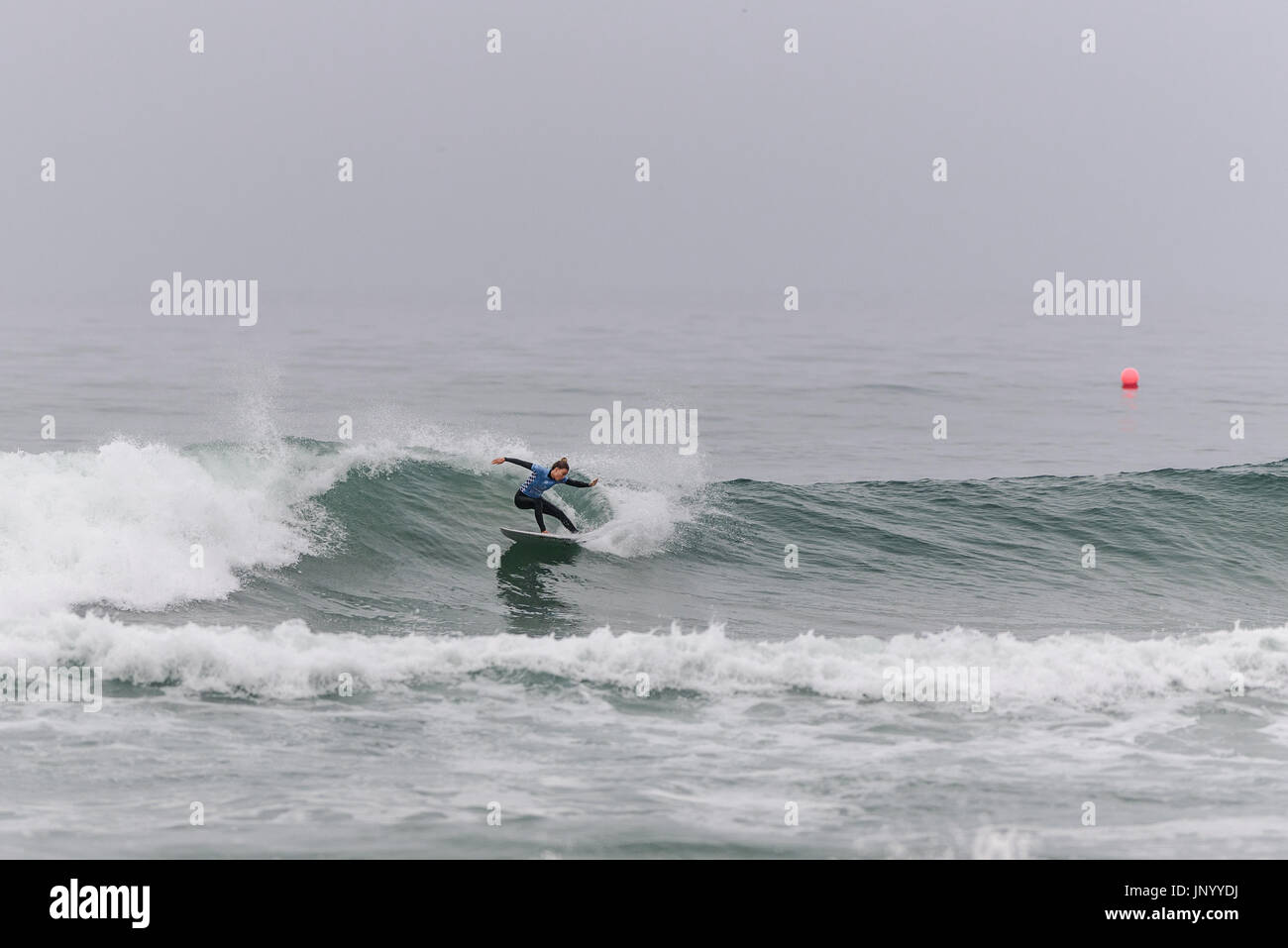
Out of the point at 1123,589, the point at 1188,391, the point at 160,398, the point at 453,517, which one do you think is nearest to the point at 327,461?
the point at 453,517

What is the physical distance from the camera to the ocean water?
28.7ft

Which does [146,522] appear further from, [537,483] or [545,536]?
[545,536]

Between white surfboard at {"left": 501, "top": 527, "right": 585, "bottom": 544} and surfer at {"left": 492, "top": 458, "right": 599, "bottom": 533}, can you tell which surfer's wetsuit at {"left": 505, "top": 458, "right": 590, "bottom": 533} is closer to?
surfer at {"left": 492, "top": 458, "right": 599, "bottom": 533}

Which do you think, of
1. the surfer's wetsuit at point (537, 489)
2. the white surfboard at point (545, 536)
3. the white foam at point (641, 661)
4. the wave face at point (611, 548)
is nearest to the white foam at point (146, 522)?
the wave face at point (611, 548)

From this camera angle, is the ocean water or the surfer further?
the surfer

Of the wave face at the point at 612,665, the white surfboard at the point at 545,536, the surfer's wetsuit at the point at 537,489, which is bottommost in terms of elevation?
the wave face at the point at 612,665

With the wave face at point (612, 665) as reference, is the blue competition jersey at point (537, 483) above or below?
above

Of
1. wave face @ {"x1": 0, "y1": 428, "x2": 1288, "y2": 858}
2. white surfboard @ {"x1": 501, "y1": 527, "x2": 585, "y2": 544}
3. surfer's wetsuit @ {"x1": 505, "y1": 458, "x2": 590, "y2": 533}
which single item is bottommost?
A: wave face @ {"x1": 0, "y1": 428, "x2": 1288, "y2": 858}

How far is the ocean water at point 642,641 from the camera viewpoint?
874 cm

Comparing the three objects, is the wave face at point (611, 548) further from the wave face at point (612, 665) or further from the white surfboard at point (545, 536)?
the white surfboard at point (545, 536)

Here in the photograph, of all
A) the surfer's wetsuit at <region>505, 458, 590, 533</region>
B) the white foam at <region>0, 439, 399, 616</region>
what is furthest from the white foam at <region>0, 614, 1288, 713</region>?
the surfer's wetsuit at <region>505, 458, 590, 533</region>

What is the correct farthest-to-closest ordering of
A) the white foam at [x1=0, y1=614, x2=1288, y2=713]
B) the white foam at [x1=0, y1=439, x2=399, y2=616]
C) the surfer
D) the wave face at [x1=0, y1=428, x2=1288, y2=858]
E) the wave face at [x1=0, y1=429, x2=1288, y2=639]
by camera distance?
the surfer < the wave face at [x1=0, y1=429, x2=1288, y2=639] < the white foam at [x1=0, y1=439, x2=399, y2=616] < the white foam at [x1=0, y1=614, x2=1288, y2=713] < the wave face at [x1=0, y1=428, x2=1288, y2=858]

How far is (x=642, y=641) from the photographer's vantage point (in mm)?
12516
